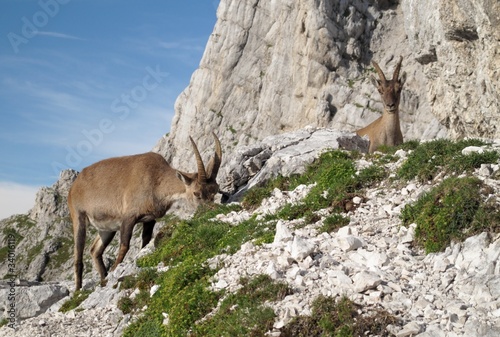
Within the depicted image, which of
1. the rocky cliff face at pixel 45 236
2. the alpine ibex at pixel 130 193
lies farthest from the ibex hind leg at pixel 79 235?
the rocky cliff face at pixel 45 236

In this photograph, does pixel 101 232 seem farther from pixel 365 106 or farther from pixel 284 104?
pixel 284 104

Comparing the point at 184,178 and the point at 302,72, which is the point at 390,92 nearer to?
the point at 184,178

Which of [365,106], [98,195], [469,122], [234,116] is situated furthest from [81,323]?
[234,116]

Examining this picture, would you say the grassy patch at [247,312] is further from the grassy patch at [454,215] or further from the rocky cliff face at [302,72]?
the rocky cliff face at [302,72]

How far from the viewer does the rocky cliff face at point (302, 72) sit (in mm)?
70312

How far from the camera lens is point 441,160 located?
1326 cm

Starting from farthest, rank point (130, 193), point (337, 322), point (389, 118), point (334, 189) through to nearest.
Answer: point (389, 118), point (130, 193), point (334, 189), point (337, 322)

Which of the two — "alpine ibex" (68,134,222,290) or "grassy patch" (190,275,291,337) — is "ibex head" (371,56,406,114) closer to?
"alpine ibex" (68,134,222,290)

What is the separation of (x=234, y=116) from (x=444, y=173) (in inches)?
3252

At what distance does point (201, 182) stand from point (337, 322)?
37.3ft

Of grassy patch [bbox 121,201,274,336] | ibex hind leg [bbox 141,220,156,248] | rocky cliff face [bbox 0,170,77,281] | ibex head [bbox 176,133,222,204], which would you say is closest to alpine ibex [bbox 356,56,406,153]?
ibex head [bbox 176,133,222,204]

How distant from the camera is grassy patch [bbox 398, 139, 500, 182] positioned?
41.0 feet

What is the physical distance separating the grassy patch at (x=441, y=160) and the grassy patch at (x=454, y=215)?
4.06 feet

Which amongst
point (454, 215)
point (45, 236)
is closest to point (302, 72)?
point (454, 215)
